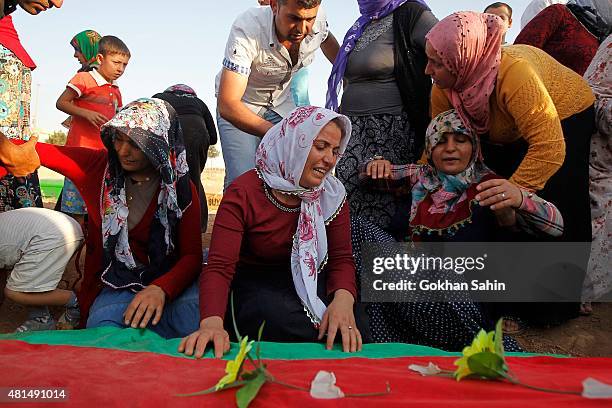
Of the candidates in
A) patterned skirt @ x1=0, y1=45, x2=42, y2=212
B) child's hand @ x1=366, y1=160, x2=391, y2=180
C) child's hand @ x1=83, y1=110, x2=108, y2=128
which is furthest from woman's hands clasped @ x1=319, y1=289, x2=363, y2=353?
child's hand @ x1=83, y1=110, x2=108, y2=128

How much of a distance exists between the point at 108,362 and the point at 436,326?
1418 mm

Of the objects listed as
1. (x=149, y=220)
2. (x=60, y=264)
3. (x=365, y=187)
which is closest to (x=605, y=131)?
(x=365, y=187)

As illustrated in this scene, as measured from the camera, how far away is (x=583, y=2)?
3672 millimetres

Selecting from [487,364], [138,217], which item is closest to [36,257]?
[138,217]

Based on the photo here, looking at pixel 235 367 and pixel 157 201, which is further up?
pixel 157 201

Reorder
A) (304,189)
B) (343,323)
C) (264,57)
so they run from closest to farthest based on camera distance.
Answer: (343,323), (304,189), (264,57)

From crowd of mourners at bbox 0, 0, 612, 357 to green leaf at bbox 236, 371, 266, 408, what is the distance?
0.51 meters

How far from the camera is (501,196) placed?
2.61 m

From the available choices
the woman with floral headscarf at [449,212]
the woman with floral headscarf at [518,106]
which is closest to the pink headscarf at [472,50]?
the woman with floral headscarf at [518,106]

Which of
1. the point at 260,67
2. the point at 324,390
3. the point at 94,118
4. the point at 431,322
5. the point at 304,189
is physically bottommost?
the point at 431,322

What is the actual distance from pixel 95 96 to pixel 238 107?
6.85ft

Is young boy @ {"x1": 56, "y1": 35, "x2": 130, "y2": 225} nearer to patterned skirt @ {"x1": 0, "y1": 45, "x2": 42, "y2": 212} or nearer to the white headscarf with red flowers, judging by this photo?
patterned skirt @ {"x1": 0, "y1": 45, "x2": 42, "y2": 212}

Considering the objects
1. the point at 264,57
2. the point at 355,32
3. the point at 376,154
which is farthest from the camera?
the point at 355,32

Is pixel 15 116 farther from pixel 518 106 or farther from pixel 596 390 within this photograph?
pixel 596 390
